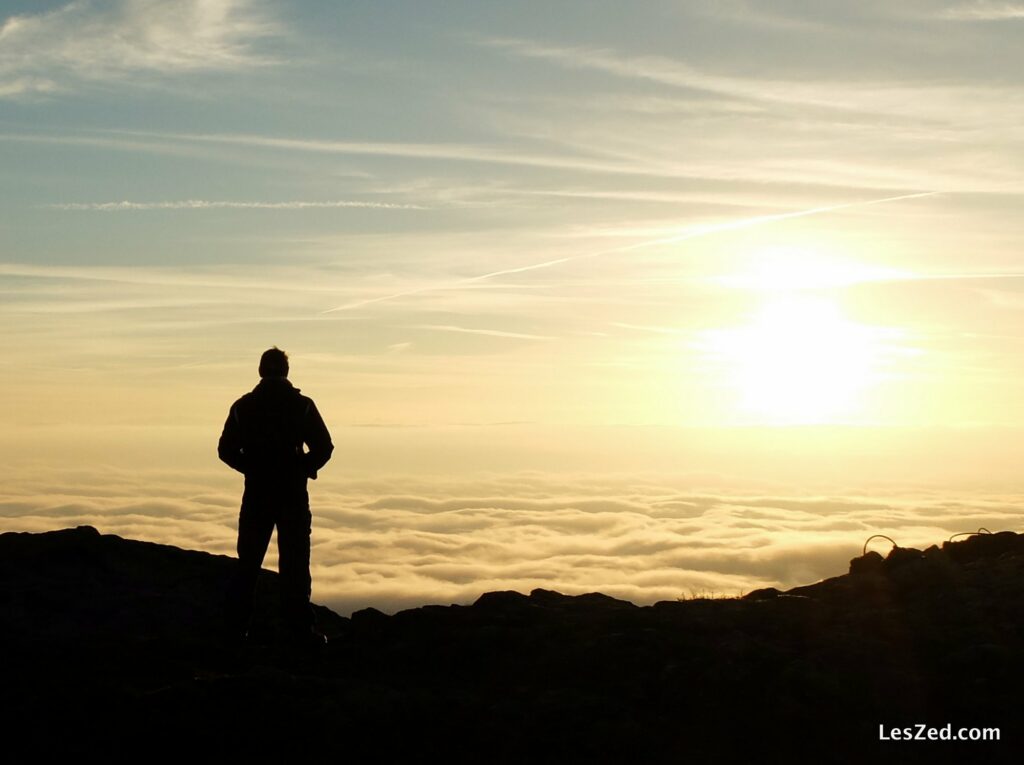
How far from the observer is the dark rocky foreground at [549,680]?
8430mm

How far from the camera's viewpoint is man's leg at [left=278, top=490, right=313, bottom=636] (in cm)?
1147

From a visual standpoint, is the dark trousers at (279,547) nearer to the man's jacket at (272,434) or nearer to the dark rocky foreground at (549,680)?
the man's jacket at (272,434)

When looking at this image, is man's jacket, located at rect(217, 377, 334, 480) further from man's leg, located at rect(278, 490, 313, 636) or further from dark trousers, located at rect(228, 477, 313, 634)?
man's leg, located at rect(278, 490, 313, 636)

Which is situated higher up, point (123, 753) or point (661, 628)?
point (661, 628)

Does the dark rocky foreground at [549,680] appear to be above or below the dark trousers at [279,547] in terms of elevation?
below

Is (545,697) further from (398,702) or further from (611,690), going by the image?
(398,702)

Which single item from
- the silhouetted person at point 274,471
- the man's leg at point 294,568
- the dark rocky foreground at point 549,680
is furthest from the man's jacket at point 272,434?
the dark rocky foreground at point 549,680

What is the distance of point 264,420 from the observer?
450 inches

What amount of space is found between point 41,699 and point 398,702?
9.11ft

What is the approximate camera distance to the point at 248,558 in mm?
11469

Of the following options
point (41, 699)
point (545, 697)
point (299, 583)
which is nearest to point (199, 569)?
point (299, 583)

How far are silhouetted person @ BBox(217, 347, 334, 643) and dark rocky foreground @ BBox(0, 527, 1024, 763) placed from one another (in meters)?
0.50

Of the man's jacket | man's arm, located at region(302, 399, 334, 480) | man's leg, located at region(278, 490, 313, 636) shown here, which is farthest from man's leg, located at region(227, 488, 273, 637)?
man's arm, located at region(302, 399, 334, 480)

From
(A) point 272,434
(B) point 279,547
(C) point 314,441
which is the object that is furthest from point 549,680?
(A) point 272,434
